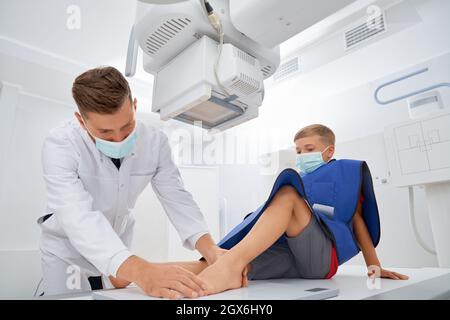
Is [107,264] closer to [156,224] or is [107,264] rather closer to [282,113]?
[282,113]

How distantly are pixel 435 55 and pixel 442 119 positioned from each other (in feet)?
3.17

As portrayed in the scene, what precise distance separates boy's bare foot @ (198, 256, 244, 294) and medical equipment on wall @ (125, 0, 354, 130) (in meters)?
0.50

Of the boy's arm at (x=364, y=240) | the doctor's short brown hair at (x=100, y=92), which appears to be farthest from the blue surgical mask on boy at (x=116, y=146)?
the boy's arm at (x=364, y=240)

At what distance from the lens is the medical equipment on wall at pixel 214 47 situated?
82 centimetres

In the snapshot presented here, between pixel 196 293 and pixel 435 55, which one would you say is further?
pixel 435 55

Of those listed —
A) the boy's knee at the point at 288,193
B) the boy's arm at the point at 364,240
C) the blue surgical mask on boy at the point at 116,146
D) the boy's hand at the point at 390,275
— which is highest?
the blue surgical mask on boy at the point at 116,146

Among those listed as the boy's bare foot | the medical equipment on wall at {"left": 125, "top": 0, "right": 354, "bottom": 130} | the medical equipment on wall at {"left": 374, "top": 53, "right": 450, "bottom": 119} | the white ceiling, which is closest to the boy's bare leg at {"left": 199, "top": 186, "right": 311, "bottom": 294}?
the boy's bare foot

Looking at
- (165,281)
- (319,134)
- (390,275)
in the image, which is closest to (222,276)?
(165,281)

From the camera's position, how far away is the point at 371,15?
2.13 metres

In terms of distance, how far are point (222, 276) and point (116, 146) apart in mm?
626

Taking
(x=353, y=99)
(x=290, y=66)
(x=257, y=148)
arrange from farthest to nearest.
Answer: (x=257, y=148) < (x=290, y=66) < (x=353, y=99)

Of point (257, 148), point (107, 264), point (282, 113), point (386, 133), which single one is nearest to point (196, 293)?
point (107, 264)

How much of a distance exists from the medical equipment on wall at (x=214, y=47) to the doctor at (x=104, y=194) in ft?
0.59

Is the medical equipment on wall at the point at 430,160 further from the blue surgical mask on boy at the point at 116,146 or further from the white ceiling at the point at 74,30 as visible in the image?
the white ceiling at the point at 74,30
